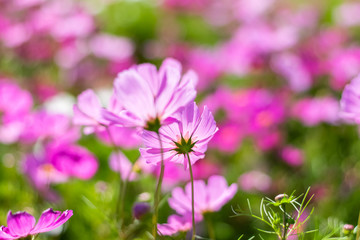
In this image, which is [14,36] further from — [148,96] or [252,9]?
[148,96]

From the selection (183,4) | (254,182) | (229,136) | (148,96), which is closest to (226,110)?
(229,136)

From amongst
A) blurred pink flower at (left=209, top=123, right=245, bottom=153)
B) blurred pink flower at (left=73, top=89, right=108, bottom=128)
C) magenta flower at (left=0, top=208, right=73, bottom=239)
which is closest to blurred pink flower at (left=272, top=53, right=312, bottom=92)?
blurred pink flower at (left=209, top=123, right=245, bottom=153)

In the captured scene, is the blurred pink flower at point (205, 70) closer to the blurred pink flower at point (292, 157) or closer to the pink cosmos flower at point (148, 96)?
the blurred pink flower at point (292, 157)

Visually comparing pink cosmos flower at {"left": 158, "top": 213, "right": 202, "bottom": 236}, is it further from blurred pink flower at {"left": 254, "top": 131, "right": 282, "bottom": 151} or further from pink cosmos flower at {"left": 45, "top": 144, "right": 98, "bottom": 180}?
blurred pink flower at {"left": 254, "top": 131, "right": 282, "bottom": 151}

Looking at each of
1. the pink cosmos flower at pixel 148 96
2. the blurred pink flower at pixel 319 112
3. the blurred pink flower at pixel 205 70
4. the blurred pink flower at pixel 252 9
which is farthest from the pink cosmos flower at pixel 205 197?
the blurred pink flower at pixel 252 9

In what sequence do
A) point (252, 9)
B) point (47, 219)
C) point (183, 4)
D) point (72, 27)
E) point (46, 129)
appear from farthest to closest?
point (183, 4)
point (252, 9)
point (72, 27)
point (46, 129)
point (47, 219)

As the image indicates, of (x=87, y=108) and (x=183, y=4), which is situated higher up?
(x=87, y=108)
